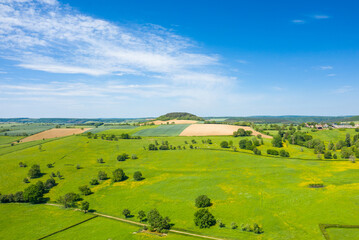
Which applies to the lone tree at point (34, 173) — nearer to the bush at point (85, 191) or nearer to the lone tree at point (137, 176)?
the bush at point (85, 191)

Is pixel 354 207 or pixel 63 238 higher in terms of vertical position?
pixel 354 207

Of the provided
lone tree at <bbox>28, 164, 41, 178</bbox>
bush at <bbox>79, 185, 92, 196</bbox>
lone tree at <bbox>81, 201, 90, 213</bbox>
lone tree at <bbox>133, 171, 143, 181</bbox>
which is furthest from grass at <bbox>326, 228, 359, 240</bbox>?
lone tree at <bbox>28, 164, 41, 178</bbox>

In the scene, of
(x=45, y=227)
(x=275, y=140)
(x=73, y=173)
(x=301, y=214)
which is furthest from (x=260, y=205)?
(x=275, y=140)

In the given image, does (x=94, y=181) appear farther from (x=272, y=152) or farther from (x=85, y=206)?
(x=272, y=152)

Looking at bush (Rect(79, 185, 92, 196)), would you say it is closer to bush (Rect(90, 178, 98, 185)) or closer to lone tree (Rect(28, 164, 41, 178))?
bush (Rect(90, 178, 98, 185))

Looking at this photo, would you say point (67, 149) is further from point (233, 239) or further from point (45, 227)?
point (233, 239)

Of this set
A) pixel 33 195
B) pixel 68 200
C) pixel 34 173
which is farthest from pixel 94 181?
pixel 34 173

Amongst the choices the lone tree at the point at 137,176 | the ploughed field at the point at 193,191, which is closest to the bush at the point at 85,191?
the ploughed field at the point at 193,191

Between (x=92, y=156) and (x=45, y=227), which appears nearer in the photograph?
(x=45, y=227)
